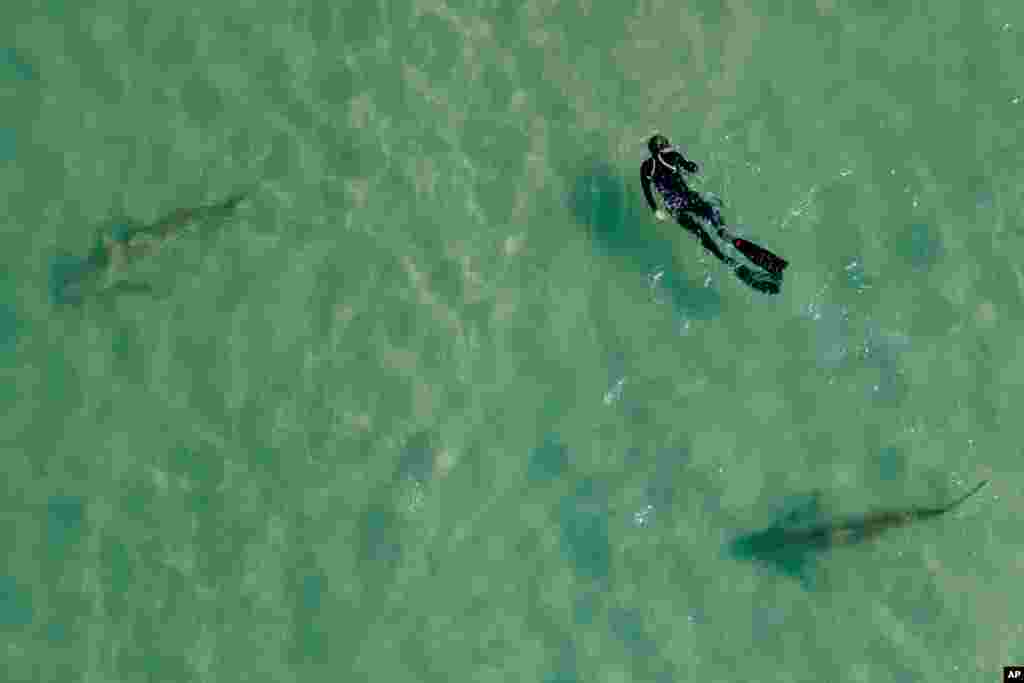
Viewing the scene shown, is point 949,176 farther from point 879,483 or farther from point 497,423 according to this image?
point 497,423

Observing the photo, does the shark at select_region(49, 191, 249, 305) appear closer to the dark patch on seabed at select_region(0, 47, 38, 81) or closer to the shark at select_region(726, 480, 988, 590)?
the dark patch on seabed at select_region(0, 47, 38, 81)

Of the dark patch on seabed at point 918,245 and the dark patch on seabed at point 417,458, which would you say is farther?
the dark patch on seabed at point 918,245

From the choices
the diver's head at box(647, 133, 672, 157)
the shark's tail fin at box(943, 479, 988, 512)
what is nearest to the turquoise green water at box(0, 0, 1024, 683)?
the shark's tail fin at box(943, 479, 988, 512)

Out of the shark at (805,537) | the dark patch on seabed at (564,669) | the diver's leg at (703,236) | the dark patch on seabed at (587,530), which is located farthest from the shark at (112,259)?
the shark at (805,537)

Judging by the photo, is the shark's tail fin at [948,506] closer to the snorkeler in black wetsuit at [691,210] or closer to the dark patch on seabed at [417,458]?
the snorkeler in black wetsuit at [691,210]

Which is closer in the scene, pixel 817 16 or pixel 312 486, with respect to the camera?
pixel 312 486

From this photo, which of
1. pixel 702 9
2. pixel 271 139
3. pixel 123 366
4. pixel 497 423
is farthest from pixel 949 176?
pixel 123 366
